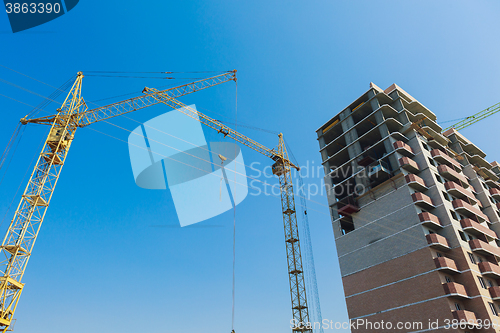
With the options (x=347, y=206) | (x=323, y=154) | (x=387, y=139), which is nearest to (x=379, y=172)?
(x=387, y=139)

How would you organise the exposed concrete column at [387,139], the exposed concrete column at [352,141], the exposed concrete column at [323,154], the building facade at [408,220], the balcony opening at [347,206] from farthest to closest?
1. the exposed concrete column at [323,154]
2. the exposed concrete column at [352,141]
3. the balcony opening at [347,206]
4. the exposed concrete column at [387,139]
5. the building facade at [408,220]

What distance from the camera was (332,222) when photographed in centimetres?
4988

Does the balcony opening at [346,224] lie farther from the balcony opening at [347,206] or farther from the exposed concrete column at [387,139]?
the exposed concrete column at [387,139]

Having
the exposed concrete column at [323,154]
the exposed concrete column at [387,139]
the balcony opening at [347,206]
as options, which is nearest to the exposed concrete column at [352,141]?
the balcony opening at [347,206]

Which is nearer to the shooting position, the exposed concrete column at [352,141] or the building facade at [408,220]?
the building facade at [408,220]

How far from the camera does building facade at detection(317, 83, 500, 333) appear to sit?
36125 mm

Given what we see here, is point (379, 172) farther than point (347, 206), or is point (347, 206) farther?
point (347, 206)

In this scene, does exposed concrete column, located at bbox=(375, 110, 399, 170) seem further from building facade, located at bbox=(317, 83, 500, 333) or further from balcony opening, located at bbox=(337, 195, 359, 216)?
balcony opening, located at bbox=(337, 195, 359, 216)

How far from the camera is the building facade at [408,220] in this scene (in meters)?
36.1

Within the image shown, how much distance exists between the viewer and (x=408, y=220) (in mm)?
41000

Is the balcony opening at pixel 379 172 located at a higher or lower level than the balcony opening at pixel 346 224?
higher

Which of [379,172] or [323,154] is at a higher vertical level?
[323,154]

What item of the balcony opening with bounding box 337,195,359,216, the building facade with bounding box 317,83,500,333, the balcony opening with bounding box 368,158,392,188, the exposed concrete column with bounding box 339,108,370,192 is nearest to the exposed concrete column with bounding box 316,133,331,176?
the building facade with bounding box 317,83,500,333

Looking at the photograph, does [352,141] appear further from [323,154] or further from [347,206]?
[347,206]
